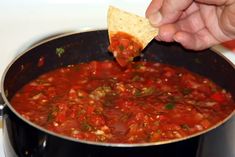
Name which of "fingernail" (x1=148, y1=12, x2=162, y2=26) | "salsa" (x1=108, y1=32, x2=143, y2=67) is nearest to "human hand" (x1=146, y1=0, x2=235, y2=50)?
"fingernail" (x1=148, y1=12, x2=162, y2=26)

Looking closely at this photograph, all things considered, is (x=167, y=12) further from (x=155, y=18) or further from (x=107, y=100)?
(x=107, y=100)

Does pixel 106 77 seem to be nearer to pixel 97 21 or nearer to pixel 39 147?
pixel 97 21

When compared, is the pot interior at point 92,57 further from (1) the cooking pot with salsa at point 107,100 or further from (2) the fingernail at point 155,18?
(2) the fingernail at point 155,18

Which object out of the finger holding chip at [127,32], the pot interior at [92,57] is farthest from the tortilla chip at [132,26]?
the pot interior at [92,57]

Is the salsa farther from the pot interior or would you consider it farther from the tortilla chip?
the pot interior

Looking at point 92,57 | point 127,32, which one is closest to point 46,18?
point 92,57

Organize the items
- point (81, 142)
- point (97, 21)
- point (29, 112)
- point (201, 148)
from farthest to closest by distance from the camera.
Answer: point (97, 21), point (29, 112), point (201, 148), point (81, 142)

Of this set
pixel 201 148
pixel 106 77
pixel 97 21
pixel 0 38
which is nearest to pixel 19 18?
pixel 0 38
